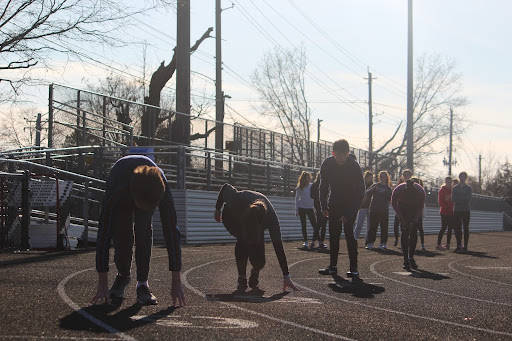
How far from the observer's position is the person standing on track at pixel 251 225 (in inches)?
309

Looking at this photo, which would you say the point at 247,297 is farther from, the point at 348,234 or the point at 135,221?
the point at 348,234

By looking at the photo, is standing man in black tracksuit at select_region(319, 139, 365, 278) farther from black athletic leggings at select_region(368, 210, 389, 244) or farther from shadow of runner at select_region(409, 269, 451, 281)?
black athletic leggings at select_region(368, 210, 389, 244)

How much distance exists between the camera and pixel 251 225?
26.1ft

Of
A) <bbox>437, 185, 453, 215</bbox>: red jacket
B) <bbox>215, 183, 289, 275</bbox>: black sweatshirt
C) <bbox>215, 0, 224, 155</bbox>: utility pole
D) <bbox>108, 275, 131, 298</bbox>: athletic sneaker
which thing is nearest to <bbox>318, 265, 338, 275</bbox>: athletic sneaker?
<bbox>215, 183, 289, 275</bbox>: black sweatshirt

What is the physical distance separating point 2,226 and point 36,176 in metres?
1.15

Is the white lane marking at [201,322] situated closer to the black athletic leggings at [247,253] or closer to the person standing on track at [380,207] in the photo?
the black athletic leggings at [247,253]

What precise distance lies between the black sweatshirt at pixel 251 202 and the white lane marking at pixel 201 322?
Answer: 2053 millimetres

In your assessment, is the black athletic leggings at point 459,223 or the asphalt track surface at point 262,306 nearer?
the asphalt track surface at point 262,306

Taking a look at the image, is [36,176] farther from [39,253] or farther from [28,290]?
[28,290]

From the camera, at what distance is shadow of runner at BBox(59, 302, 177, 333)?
5.41 m

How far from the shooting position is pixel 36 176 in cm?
1432

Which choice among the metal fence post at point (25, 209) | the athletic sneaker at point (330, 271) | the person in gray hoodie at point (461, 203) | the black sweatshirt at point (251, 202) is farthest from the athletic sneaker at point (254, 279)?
the person in gray hoodie at point (461, 203)

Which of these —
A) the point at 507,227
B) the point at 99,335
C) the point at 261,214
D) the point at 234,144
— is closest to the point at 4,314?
the point at 99,335

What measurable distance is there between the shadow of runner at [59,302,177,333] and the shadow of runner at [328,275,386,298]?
8.58ft
